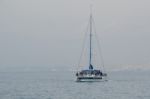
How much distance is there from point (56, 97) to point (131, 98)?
12.6 meters

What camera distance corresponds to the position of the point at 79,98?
3600 inches

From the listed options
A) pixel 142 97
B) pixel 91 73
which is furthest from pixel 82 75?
pixel 142 97

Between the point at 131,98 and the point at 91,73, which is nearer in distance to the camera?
the point at 131,98

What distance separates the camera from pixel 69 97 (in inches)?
3693

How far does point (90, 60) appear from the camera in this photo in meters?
142

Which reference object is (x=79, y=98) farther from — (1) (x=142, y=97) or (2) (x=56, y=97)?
A: (1) (x=142, y=97)

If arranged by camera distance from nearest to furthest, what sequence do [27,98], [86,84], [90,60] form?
[27,98] < [86,84] < [90,60]

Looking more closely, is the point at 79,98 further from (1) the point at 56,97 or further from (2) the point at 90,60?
(2) the point at 90,60

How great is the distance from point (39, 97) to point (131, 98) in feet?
50.3

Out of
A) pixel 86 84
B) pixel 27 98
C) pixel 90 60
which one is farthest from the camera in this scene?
pixel 90 60

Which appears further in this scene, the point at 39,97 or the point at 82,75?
the point at 82,75

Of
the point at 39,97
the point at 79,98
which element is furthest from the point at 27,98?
the point at 79,98

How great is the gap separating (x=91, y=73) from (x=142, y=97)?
4072 cm

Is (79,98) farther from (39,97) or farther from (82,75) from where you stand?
(82,75)
